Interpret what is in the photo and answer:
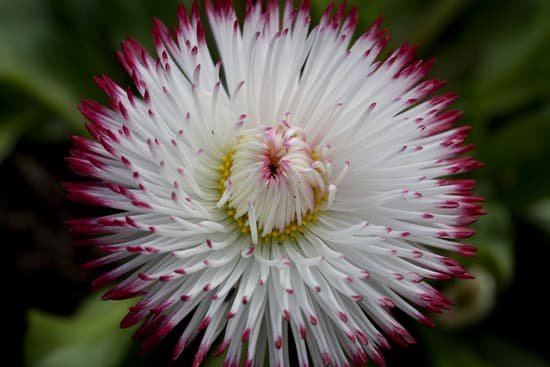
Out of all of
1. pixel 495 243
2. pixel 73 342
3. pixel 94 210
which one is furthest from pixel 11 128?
pixel 495 243

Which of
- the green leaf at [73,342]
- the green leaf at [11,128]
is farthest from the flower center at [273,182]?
the green leaf at [11,128]

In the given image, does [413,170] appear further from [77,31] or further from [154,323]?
[77,31]

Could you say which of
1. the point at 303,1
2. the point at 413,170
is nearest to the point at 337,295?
the point at 413,170

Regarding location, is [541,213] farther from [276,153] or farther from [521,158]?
[276,153]

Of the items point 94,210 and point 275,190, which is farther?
point 94,210

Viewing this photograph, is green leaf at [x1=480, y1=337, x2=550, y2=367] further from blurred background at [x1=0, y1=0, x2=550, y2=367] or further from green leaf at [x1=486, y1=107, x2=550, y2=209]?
green leaf at [x1=486, y1=107, x2=550, y2=209]

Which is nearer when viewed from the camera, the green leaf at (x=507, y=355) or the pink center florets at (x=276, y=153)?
the pink center florets at (x=276, y=153)

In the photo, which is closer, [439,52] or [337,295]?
[337,295]

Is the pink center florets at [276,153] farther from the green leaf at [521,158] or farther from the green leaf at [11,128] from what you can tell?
the green leaf at [521,158]
